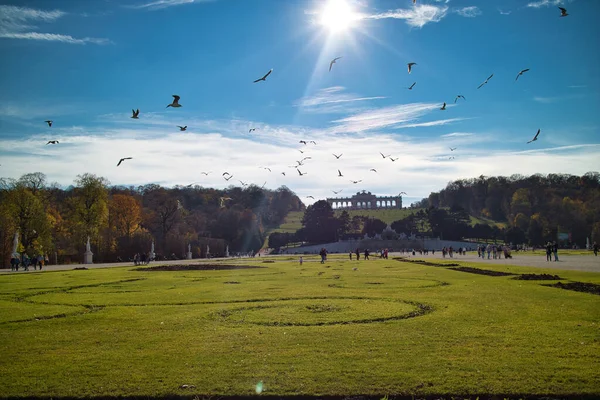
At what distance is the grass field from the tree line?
1619 inches

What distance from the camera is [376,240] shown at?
110312mm

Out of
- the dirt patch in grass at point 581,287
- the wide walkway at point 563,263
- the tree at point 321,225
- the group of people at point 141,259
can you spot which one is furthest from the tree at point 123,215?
the dirt patch in grass at point 581,287

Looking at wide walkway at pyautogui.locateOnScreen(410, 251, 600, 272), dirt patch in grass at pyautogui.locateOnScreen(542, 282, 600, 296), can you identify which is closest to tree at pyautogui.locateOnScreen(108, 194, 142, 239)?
wide walkway at pyautogui.locateOnScreen(410, 251, 600, 272)

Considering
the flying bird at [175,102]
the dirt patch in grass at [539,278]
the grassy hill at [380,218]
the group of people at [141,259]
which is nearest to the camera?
the flying bird at [175,102]

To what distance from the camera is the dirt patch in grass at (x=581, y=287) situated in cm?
1680

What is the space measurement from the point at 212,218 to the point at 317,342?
100694 millimetres

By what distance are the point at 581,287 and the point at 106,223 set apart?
59822 mm

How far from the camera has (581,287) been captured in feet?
58.5

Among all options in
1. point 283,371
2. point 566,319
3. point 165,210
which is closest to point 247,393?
point 283,371

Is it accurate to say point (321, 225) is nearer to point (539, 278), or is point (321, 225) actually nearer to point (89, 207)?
point (89, 207)

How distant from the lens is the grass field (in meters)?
7.31

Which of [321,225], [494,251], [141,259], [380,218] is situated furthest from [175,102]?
[380,218]

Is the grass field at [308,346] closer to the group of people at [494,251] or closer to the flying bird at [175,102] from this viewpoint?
the flying bird at [175,102]

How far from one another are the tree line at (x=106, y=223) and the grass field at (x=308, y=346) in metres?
41.1
